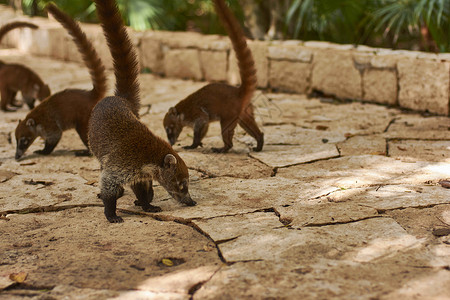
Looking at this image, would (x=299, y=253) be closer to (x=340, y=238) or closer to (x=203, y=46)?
(x=340, y=238)

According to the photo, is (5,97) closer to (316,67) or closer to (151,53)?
(151,53)

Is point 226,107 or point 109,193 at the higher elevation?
point 226,107

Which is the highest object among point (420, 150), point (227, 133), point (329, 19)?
point (329, 19)

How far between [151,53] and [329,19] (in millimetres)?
3057

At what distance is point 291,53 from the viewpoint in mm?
6941

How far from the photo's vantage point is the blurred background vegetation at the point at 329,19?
648 centimetres

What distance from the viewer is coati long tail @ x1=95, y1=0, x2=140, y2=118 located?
359cm

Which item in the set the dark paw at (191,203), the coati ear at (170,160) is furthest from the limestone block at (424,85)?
the coati ear at (170,160)

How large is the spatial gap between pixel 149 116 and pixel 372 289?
14.0 feet

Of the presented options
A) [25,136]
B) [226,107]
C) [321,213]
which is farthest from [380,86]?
[25,136]

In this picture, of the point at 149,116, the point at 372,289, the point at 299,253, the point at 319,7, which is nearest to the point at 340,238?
the point at 299,253

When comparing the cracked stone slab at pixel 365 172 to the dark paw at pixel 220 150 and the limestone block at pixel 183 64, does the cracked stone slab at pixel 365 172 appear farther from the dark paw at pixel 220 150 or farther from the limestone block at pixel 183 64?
the limestone block at pixel 183 64

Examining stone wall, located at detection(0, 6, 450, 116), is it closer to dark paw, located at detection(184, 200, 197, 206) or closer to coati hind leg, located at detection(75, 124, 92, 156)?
coati hind leg, located at detection(75, 124, 92, 156)

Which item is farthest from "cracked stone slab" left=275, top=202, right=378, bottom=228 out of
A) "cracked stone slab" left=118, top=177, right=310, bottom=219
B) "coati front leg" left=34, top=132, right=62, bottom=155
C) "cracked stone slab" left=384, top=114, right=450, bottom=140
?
"coati front leg" left=34, top=132, right=62, bottom=155
